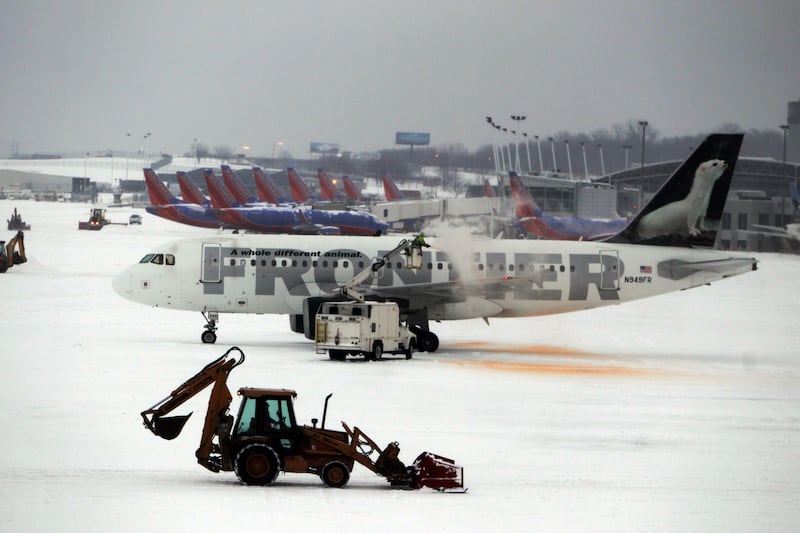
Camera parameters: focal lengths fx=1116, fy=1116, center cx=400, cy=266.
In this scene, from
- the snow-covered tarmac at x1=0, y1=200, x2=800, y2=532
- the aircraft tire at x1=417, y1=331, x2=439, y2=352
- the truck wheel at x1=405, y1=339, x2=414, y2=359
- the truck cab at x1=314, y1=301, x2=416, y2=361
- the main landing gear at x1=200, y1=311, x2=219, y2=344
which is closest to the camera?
the snow-covered tarmac at x1=0, y1=200, x2=800, y2=532

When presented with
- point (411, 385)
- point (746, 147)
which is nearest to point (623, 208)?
point (746, 147)

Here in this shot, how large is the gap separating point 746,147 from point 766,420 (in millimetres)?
129205

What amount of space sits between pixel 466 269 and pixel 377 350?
22.3 ft

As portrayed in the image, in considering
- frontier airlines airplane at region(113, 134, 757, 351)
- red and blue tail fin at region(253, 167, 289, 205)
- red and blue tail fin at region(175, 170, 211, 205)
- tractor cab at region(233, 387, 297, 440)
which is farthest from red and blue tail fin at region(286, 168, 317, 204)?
tractor cab at region(233, 387, 297, 440)

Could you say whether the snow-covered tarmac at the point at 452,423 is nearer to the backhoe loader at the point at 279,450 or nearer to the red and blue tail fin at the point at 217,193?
the backhoe loader at the point at 279,450

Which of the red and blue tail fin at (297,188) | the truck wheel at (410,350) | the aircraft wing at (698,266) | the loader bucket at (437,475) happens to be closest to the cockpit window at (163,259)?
the truck wheel at (410,350)

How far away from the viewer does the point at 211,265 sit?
41.7 m

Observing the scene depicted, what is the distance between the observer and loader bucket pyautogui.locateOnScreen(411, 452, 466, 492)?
20225 millimetres

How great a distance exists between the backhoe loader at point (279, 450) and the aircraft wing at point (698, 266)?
25.0m

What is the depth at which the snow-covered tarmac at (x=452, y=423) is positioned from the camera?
1866 centimetres

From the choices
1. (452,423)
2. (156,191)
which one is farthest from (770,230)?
(452,423)

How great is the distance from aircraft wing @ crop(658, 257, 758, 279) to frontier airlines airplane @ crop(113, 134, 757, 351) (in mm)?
39

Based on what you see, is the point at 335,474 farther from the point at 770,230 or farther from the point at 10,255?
the point at 770,230

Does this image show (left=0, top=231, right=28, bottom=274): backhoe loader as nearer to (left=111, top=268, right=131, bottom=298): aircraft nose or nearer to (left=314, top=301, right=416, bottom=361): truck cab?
(left=111, top=268, right=131, bottom=298): aircraft nose
